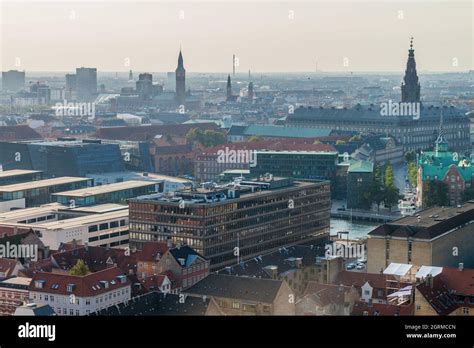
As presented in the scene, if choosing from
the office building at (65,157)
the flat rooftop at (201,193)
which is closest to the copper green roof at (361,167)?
the office building at (65,157)

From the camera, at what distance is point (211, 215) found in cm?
2186

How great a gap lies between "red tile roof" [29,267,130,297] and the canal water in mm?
13827

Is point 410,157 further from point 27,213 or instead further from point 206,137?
point 27,213

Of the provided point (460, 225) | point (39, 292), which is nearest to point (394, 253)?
point (460, 225)

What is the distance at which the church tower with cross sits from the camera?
56.7 m

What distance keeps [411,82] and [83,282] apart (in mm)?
42712

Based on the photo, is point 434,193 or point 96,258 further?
point 434,193

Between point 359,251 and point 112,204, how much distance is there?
27.9 ft

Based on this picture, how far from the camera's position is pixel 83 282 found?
16.9 metres

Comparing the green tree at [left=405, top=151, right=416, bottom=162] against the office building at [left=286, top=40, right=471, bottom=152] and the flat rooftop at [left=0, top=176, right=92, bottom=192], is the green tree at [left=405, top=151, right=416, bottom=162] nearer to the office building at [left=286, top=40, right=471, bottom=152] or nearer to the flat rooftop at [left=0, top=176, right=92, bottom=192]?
the office building at [left=286, top=40, right=471, bottom=152]
